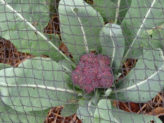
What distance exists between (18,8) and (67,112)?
1.55ft

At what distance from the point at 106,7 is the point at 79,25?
0.59 feet

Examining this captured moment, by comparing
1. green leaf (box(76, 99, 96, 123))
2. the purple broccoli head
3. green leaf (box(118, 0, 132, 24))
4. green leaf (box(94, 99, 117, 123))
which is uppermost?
green leaf (box(118, 0, 132, 24))

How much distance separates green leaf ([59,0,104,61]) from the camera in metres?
1.34

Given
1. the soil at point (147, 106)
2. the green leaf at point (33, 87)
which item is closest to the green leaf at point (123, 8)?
the soil at point (147, 106)

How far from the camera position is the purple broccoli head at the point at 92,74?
1306 mm

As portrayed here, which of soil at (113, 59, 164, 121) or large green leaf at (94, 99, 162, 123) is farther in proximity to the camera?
soil at (113, 59, 164, 121)

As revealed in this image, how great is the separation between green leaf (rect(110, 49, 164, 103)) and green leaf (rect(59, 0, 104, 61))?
0.22 meters

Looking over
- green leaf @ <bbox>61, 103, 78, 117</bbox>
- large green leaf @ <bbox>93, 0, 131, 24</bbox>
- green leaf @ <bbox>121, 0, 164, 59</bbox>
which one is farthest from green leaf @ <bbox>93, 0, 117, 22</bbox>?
green leaf @ <bbox>61, 103, 78, 117</bbox>

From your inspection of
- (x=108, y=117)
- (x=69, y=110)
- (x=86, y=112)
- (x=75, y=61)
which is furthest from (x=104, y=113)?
(x=75, y=61)

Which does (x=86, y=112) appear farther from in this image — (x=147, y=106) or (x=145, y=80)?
(x=147, y=106)

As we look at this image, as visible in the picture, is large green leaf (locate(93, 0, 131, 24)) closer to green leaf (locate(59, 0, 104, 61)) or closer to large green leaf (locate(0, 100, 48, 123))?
green leaf (locate(59, 0, 104, 61))

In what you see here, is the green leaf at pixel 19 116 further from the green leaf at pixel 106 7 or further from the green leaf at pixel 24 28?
the green leaf at pixel 106 7

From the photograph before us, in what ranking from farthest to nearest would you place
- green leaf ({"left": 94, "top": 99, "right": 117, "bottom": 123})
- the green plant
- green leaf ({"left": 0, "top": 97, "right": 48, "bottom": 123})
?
green leaf ({"left": 0, "top": 97, "right": 48, "bottom": 123})
the green plant
green leaf ({"left": 94, "top": 99, "right": 117, "bottom": 123})

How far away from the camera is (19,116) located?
1429mm
